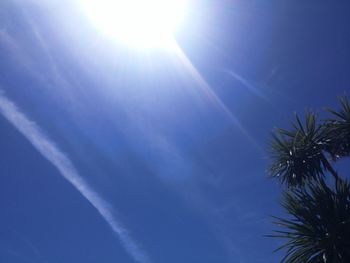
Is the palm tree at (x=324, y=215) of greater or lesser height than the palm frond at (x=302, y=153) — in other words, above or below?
below

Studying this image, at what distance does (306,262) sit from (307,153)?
5.15m

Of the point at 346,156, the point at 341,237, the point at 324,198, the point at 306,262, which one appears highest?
the point at 346,156

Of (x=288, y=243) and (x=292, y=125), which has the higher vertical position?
(x=292, y=125)

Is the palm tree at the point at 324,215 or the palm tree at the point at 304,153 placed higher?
the palm tree at the point at 304,153

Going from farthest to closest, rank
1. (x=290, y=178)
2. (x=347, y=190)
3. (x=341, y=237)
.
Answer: (x=290, y=178) → (x=347, y=190) → (x=341, y=237)

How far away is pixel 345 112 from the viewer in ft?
42.7

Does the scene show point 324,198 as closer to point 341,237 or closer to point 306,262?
point 341,237

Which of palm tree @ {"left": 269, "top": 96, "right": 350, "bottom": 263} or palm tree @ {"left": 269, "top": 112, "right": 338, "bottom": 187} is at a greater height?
palm tree @ {"left": 269, "top": 112, "right": 338, "bottom": 187}

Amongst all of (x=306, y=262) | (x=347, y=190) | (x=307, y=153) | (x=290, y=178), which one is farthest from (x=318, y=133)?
(x=306, y=262)

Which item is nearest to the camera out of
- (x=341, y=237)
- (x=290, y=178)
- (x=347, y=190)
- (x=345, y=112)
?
(x=341, y=237)

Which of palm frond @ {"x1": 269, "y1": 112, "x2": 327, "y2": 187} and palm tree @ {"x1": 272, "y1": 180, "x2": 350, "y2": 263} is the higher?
palm frond @ {"x1": 269, "y1": 112, "x2": 327, "y2": 187}

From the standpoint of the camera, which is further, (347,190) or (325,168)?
(325,168)

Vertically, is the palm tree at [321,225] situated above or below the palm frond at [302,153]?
below

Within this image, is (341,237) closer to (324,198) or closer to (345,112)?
(324,198)
